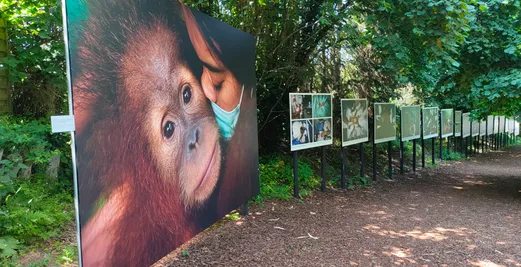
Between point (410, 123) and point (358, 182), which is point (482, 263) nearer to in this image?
point (358, 182)

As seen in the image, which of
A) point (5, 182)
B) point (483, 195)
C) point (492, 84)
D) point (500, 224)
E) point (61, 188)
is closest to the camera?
point (5, 182)

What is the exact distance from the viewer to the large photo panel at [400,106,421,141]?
1070cm

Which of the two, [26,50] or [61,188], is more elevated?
[26,50]

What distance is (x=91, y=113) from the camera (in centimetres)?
247

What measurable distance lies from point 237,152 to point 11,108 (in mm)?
3722

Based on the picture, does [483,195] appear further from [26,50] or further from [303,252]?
[26,50]

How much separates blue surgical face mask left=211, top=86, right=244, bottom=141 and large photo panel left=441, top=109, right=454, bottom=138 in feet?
34.2

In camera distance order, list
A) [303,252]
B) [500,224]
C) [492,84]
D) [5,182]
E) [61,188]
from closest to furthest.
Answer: [5,182] < [303,252] < [61,188] < [500,224] < [492,84]

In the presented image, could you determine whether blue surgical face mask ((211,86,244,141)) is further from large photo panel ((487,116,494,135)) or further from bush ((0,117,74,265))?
large photo panel ((487,116,494,135))

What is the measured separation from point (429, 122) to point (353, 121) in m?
4.74

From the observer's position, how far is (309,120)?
746 centimetres

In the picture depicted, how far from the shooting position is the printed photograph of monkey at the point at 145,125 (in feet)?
8.07

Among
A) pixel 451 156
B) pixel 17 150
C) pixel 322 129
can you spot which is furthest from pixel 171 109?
pixel 451 156

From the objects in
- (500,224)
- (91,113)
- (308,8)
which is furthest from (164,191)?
(308,8)
